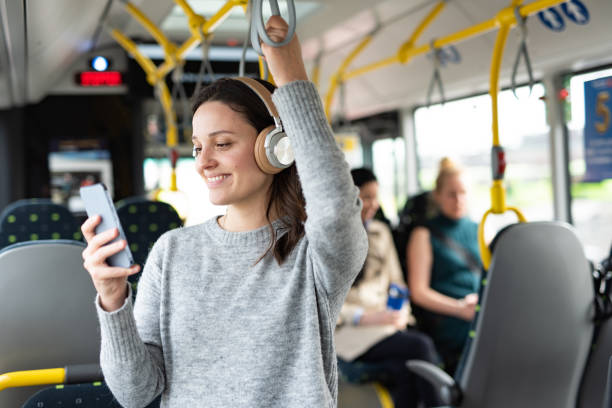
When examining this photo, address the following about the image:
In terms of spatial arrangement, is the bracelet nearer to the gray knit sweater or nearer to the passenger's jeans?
the passenger's jeans

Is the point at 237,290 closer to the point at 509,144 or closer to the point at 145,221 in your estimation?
the point at 145,221

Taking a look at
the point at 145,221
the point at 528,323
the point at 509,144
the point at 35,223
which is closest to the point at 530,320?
the point at 528,323

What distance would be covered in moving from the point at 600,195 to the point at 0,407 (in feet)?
12.1

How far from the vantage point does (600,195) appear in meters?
4.12

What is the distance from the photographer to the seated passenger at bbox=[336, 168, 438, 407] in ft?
10.5

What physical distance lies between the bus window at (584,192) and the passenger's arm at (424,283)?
3.73ft

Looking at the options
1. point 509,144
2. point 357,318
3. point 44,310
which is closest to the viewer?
point 44,310

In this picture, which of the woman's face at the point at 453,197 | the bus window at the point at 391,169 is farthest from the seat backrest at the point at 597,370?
the bus window at the point at 391,169

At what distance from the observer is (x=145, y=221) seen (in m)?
2.76

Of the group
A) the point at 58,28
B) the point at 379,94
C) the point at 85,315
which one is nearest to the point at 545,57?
the point at 379,94

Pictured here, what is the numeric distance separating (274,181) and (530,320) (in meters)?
1.29

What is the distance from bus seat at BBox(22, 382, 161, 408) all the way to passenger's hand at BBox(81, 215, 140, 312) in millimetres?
575

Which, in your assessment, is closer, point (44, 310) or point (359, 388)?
point (44, 310)

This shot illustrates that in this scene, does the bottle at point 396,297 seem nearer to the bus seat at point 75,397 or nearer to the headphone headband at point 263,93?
the bus seat at point 75,397
